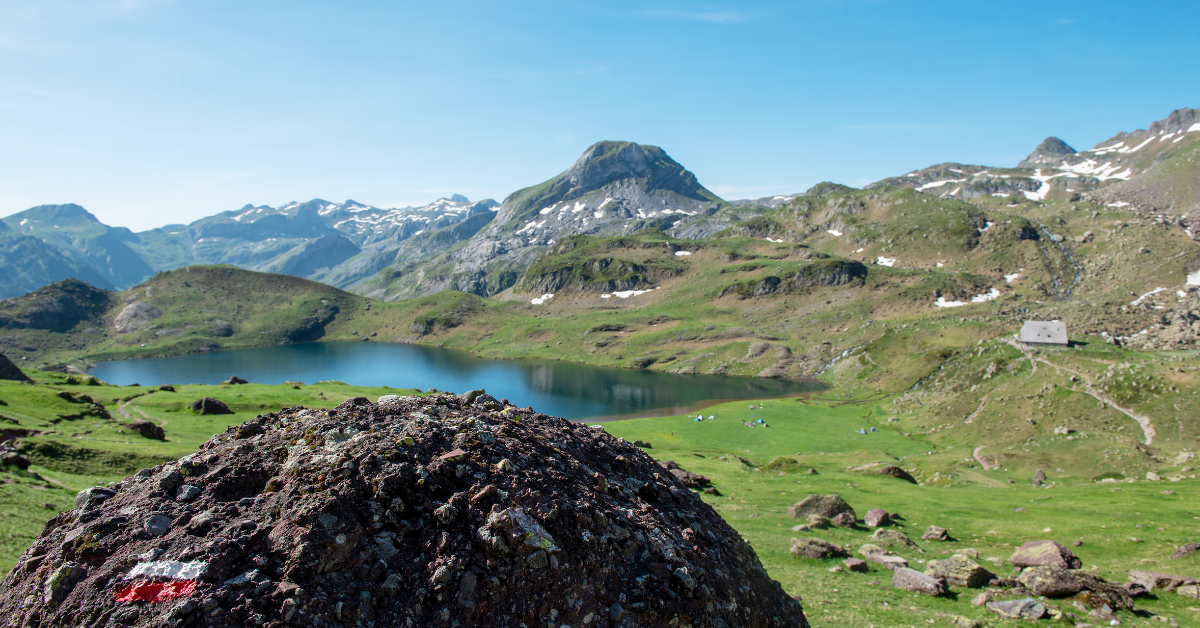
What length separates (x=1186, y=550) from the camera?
22.0 meters

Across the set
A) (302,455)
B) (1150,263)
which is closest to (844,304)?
(1150,263)

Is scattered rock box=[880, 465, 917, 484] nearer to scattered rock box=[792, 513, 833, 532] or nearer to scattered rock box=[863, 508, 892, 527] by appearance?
scattered rock box=[863, 508, 892, 527]

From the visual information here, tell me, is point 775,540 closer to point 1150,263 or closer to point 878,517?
point 878,517

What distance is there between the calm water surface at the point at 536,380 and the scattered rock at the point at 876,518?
81.7 m

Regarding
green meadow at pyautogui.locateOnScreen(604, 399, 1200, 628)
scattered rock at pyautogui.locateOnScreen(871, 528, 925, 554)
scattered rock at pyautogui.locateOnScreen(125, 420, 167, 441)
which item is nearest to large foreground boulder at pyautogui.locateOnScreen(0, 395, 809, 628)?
green meadow at pyautogui.locateOnScreen(604, 399, 1200, 628)

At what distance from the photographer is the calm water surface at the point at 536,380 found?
124 m

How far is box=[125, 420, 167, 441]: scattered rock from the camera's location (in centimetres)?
3675

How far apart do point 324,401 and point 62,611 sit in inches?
2227

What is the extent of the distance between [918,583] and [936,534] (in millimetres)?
10335

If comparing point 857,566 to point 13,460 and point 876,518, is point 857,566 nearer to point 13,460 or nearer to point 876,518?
point 876,518

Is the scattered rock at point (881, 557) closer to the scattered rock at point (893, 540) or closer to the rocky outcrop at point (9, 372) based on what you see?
the scattered rock at point (893, 540)

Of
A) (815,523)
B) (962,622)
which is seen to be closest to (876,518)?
(815,523)

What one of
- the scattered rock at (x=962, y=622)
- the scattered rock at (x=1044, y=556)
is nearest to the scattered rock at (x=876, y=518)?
the scattered rock at (x=1044, y=556)

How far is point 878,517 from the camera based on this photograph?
2970 centimetres
